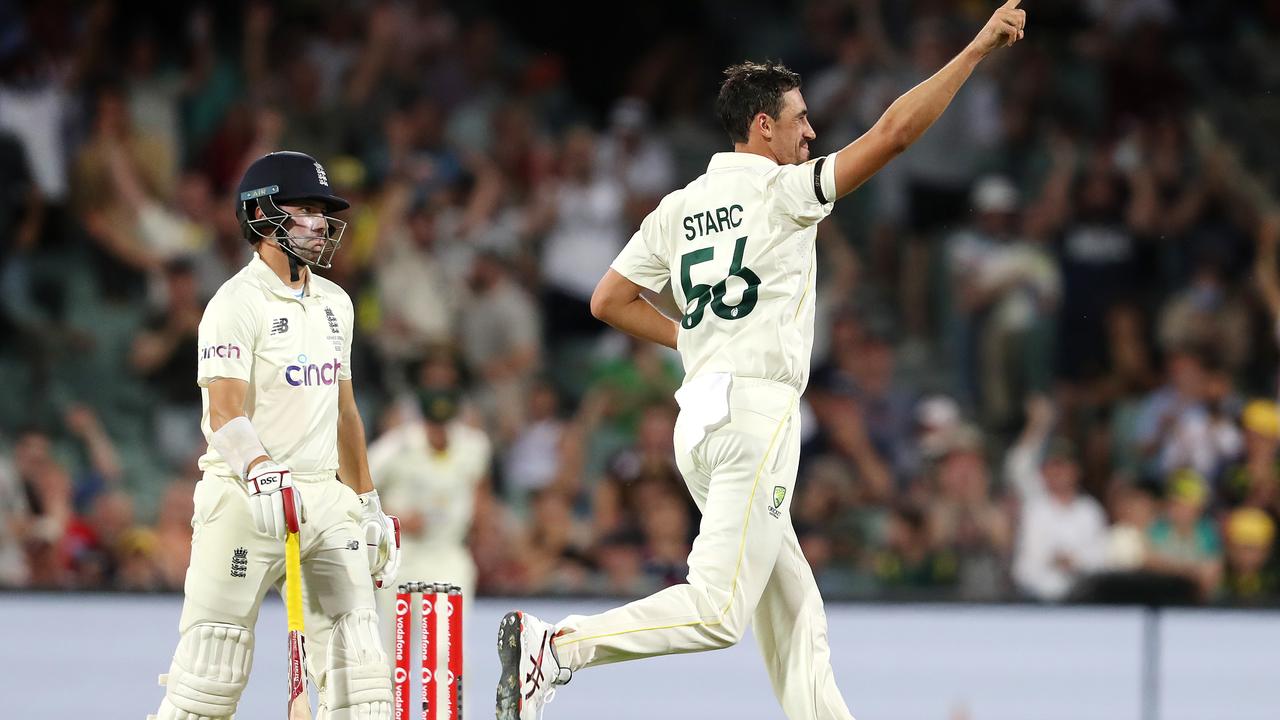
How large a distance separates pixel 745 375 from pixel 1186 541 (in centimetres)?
595

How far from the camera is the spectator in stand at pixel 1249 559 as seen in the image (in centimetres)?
1038

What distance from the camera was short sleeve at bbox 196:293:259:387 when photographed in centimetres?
583

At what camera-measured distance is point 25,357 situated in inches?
478

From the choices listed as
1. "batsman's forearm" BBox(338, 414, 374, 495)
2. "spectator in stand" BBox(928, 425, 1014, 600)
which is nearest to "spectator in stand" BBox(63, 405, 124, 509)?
"spectator in stand" BBox(928, 425, 1014, 600)

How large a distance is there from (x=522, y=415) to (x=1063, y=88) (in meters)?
5.00

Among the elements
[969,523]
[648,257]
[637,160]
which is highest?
[637,160]

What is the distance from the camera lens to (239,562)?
5887 millimetres

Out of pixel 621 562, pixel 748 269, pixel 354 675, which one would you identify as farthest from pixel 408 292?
pixel 748 269

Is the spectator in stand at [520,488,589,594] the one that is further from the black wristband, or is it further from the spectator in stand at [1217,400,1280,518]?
the black wristband

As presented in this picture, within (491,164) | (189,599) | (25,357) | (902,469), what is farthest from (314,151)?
(189,599)

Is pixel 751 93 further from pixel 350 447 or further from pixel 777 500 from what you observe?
pixel 350 447

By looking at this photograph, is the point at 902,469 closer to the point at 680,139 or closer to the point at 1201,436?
the point at 1201,436

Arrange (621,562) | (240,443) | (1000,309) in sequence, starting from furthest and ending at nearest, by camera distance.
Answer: (1000,309) < (621,562) < (240,443)

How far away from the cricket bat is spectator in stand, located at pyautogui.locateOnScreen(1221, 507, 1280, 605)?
247 inches
